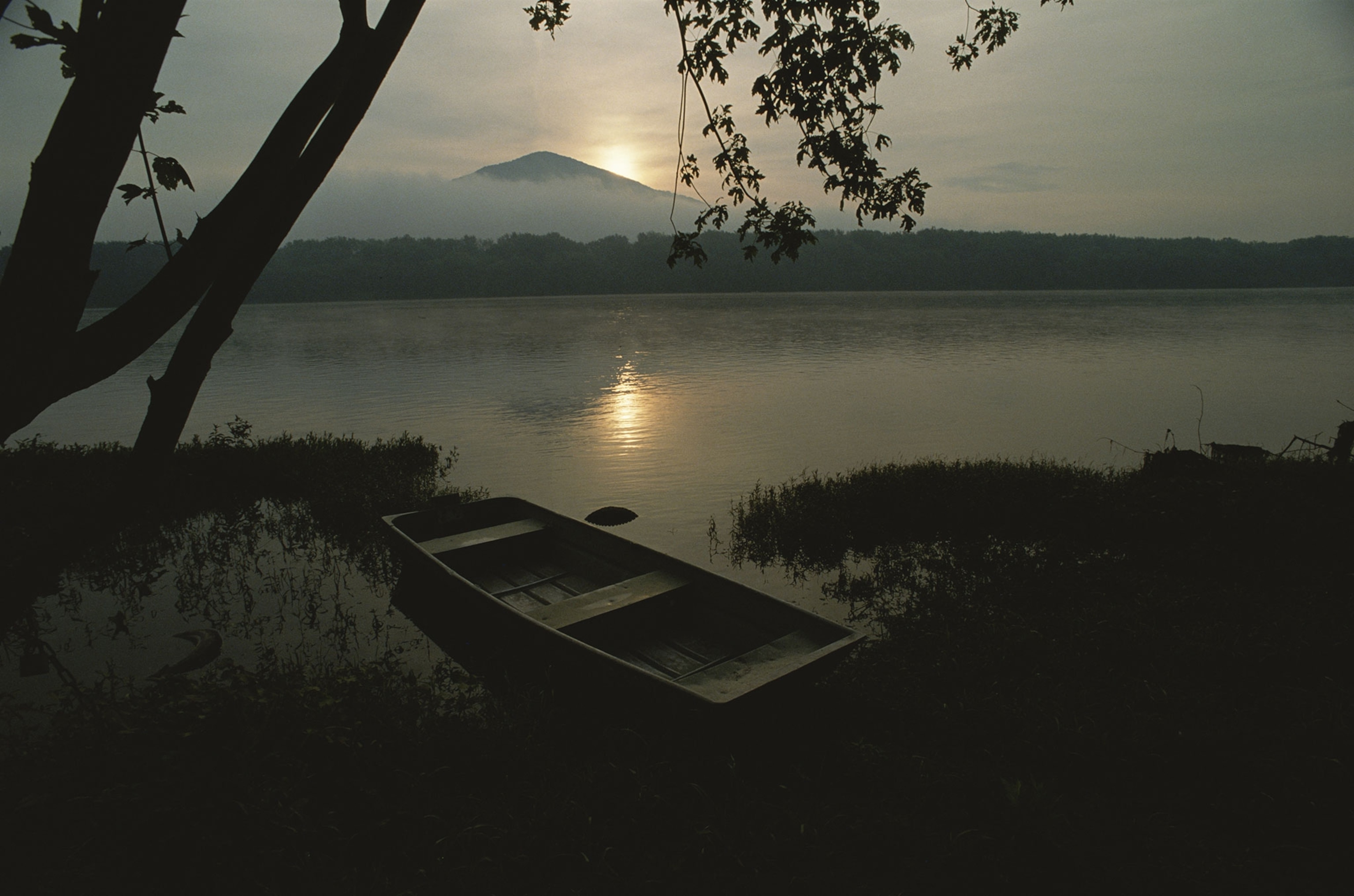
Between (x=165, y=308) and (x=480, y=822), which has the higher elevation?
(x=165, y=308)

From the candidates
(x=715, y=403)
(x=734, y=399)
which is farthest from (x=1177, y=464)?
(x=734, y=399)

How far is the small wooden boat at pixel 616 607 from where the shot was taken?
6.59m

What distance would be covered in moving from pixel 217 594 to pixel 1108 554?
13760mm

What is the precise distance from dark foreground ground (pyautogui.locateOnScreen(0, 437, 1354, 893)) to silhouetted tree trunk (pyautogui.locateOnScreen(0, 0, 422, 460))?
55cm

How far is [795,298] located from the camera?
644 ft

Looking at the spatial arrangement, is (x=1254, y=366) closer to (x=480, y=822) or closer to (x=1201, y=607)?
(x=1201, y=607)

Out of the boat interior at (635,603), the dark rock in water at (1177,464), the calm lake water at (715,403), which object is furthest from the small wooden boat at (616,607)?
the dark rock in water at (1177,464)

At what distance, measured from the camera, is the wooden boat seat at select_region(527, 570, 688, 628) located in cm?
781

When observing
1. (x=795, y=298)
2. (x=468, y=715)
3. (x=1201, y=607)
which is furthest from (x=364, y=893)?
(x=795, y=298)

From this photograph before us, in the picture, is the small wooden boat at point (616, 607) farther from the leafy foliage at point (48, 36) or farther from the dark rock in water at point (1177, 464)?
the dark rock in water at point (1177, 464)

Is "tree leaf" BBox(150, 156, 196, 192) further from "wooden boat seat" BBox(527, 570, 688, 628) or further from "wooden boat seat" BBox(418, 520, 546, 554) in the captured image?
"wooden boat seat" BBox(418, 520, 546, 554)

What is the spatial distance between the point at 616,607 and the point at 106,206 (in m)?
6.27

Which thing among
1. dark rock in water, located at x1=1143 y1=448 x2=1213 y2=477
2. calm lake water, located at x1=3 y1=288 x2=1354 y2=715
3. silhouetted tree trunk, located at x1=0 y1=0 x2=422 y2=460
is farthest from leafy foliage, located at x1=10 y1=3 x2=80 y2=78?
dark rock in water, located at x1=1143 y1=448 x2=1213 y2=477

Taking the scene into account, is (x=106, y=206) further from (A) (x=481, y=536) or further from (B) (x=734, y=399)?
(B) (x=734, y=399)
